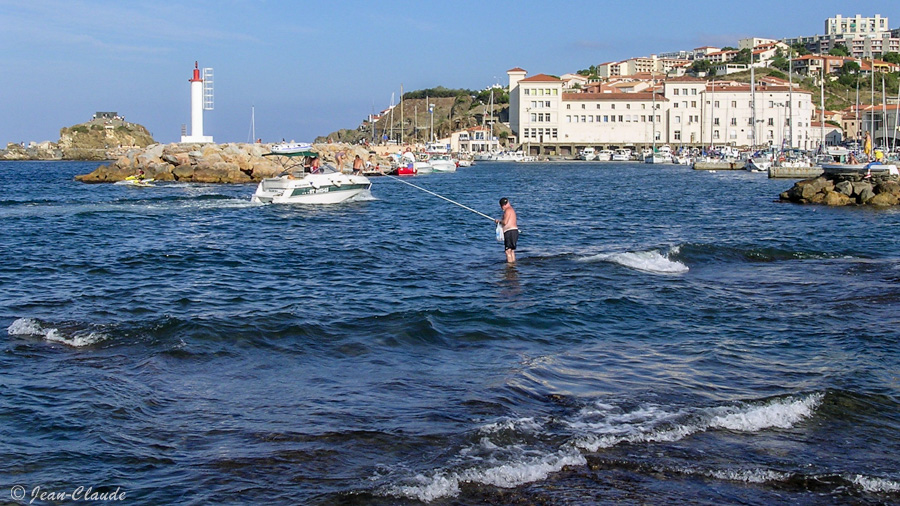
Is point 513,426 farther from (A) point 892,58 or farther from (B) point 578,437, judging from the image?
(A) point 892,58

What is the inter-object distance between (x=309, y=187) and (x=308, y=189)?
0.09 m

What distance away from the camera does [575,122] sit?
123 m

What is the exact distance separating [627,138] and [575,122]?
26.7ft

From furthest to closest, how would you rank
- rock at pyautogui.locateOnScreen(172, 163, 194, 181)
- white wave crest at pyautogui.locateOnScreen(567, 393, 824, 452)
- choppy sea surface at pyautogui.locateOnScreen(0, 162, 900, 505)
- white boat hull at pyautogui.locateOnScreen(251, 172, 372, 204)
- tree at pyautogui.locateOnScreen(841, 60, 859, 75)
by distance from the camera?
tree at pyautogui.locateOnScreen(841, 60, 859, 75), rock at pyautogui.locateOnScreen(172, 163, 194, 181), white boat hull at pyautogui.locateOnScreen(251, 172, 372, 204), white wave crest at pyautogui.locateOnScreen(567, 393, 824, 452), choppy sea surface at pyautogui.locateOnScreen(0, 162, 900, 505)

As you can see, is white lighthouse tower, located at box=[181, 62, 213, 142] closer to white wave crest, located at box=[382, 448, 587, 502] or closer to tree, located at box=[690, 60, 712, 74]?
white wave crest, located at box=[382, 448, 587, 502]

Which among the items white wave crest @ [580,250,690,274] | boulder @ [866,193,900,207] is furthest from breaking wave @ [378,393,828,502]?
boulder @ [866,193,900,207]

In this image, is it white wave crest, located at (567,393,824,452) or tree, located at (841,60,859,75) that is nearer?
white wave crest, located at (567,393,824,452)

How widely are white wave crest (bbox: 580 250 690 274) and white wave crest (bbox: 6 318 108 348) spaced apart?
420 inches

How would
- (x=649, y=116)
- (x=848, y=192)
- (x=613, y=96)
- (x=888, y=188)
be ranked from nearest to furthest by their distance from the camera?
(x=888, y=188), (x=848, y=192), (x=649, y=116), (x=613, y=96)

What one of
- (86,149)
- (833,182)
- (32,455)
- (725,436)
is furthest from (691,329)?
(86,149)

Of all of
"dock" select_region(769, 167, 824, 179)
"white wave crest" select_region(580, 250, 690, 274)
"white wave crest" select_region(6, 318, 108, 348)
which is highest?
"dock" select_region(769, 167, 824, 179)

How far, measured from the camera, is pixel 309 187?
32.9 m

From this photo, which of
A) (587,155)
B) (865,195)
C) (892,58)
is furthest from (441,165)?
(892,58)

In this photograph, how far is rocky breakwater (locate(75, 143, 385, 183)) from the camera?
53.6 m
